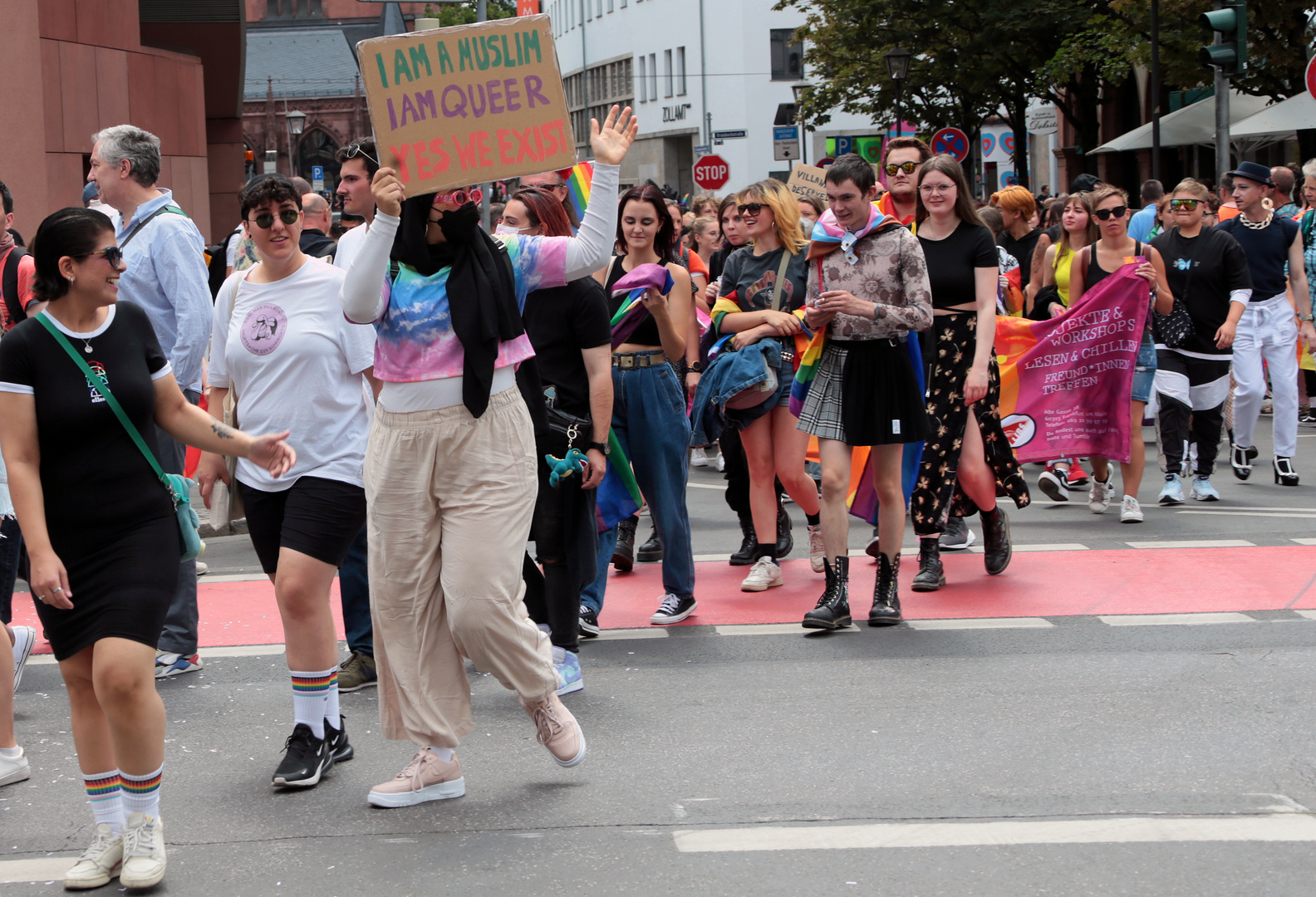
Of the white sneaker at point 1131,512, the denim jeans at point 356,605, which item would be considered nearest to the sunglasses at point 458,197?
the denim jeans at point 356,605

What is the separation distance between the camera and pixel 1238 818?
436 cm

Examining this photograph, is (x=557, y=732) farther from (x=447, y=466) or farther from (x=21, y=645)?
(x=21, y=645)

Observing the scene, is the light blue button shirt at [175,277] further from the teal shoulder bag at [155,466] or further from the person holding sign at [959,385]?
the person holding sign at [959,385]

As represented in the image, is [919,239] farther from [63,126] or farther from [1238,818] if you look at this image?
[63,126]

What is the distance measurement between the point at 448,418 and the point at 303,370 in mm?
798

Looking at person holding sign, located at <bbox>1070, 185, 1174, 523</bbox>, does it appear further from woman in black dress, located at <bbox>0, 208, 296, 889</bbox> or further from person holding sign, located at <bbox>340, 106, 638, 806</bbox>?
woman in black dress, located at <bbox>0, 208, 296, 889</bbox>

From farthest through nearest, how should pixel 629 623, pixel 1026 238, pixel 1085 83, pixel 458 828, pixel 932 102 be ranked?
1. pixel 932 102
2. pixel 1085 83
3. pixel 1026 238
4. pixel 629 623
5. pixel 458 828

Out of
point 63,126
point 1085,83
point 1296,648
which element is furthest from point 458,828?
point 1085,83

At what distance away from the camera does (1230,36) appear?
1630 cm

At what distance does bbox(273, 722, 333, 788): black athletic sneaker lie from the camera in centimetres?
482

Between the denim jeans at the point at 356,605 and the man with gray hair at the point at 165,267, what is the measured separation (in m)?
0.63

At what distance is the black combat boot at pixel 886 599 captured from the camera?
6.77m

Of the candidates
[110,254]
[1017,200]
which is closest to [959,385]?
[110,254]

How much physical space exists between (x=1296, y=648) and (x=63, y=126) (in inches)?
564
